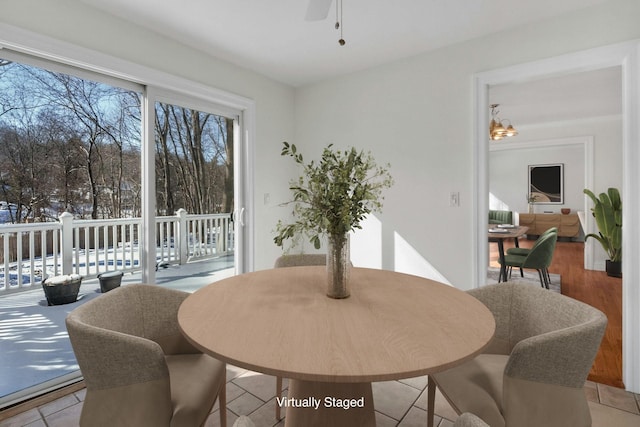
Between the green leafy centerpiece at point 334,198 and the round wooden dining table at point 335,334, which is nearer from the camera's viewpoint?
the round wooden dining table at point 335,334

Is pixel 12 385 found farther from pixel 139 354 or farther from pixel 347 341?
pixel 347 341

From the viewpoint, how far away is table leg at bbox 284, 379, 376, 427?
1.13 meters

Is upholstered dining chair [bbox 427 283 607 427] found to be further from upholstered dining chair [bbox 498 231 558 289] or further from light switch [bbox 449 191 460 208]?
upholstered dining chair [bbox 498 231 558 289]

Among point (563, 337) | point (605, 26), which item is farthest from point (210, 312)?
point (605, 26)

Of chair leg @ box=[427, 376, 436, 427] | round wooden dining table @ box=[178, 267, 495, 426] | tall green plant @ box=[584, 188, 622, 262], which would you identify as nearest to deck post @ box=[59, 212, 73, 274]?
round wooden dining table @ box=[178, 267, 495, 426]

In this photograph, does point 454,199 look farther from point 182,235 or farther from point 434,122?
point 182,235

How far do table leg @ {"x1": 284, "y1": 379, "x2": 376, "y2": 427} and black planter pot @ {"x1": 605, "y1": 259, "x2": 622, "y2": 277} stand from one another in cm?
548

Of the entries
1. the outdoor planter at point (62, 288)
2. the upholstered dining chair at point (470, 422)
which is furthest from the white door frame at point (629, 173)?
the outdoor planter at point (62, 288)

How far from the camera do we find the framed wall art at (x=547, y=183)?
26.6ft

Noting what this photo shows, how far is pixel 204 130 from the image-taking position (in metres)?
3.02

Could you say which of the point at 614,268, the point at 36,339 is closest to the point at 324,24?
the point at 36,339

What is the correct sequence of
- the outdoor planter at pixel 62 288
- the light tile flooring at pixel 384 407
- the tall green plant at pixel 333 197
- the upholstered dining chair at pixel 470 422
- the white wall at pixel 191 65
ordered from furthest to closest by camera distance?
the outdoor planter at pixel 62 288, the white wall at pixel 191 65, the light tile flooring at pixel 384 407, the tall green plant at pixel 333 197, the upholstered dining chair at pixel 470 422

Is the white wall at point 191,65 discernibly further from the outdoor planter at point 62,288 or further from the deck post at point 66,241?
the outdoor planter at point 62,288

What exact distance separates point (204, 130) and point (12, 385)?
223 centimetres
